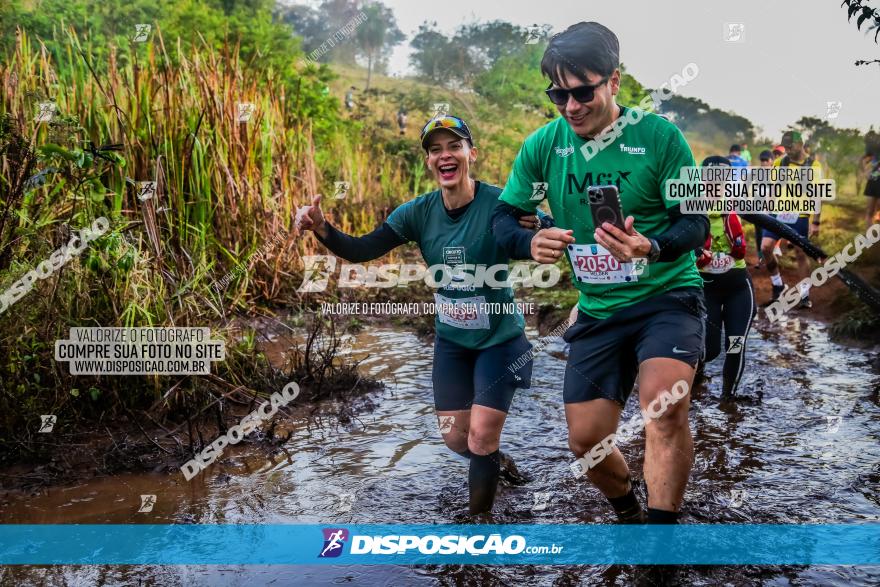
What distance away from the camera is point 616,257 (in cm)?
301

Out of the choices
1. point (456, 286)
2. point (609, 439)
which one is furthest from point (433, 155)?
point (609, 439)

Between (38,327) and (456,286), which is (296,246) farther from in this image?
(456,286)

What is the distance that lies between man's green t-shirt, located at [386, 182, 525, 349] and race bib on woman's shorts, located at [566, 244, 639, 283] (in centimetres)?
55

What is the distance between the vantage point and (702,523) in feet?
12.4

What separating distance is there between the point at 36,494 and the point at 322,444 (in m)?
1.69

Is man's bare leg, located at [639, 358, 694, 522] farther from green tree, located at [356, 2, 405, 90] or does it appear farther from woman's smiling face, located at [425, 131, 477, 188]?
green tree, located at [356, 2, 405, 90]

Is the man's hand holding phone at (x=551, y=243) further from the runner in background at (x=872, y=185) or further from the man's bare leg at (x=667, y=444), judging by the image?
the runner in background at (x=872, y=185)

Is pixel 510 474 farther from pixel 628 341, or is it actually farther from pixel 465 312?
pixel 628 341

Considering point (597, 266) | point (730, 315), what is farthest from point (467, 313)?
point (730, 315)

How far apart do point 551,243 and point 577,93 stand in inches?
26.2

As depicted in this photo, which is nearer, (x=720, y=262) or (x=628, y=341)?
(x=628, y=341)

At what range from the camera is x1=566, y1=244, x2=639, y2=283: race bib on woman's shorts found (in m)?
3.25

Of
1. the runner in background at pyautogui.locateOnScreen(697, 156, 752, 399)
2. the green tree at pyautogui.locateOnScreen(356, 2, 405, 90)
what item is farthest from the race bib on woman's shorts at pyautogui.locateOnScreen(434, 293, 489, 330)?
the green tree at pyautogui.locateOnScreen(356, 2, 405, 90)

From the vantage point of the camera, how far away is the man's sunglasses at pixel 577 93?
3207 millimetres
